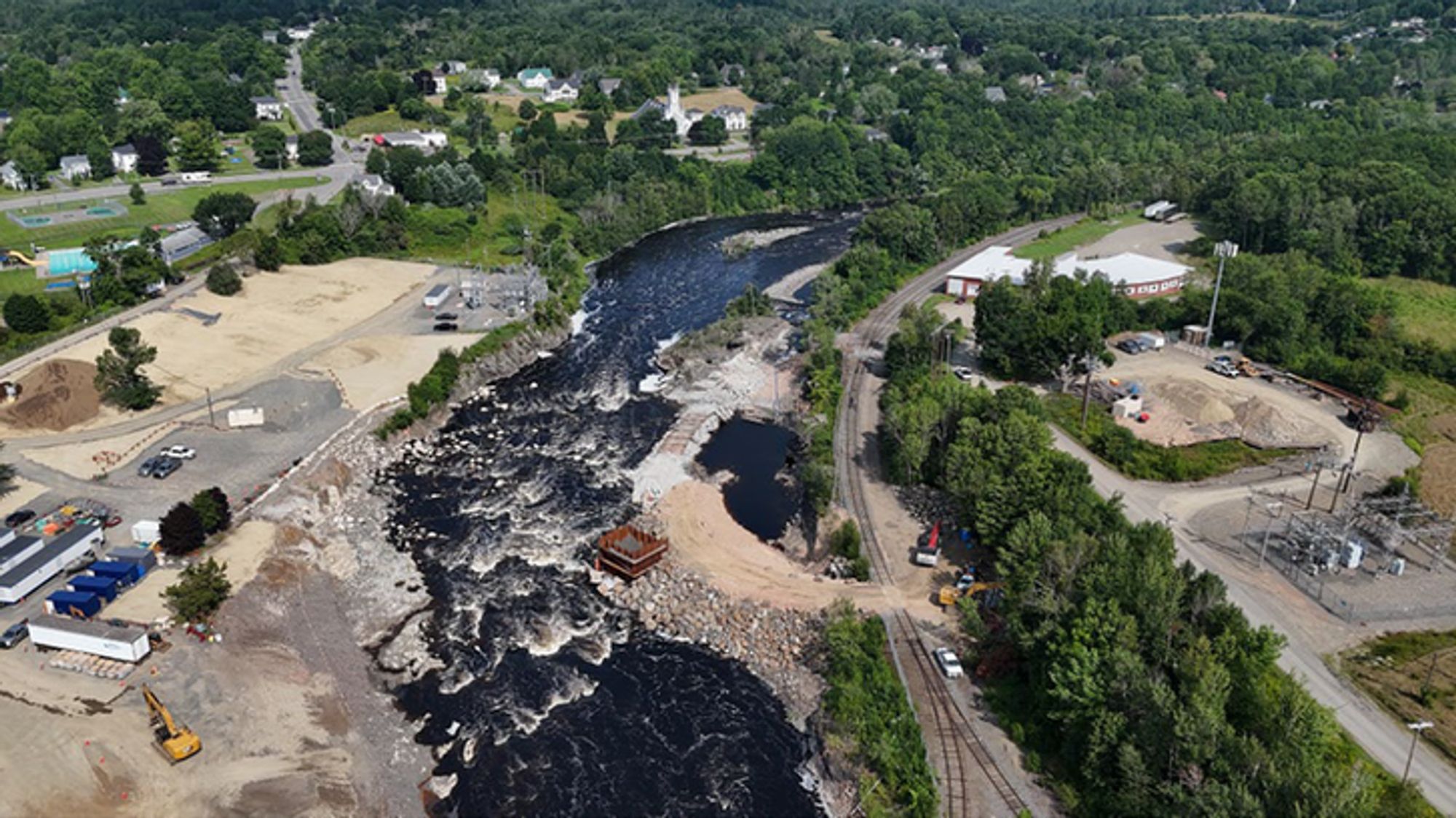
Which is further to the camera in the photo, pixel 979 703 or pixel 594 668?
pixel 594 668

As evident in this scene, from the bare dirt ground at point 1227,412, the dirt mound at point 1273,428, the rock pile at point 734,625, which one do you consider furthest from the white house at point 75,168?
the dirt mound at point 1273,428

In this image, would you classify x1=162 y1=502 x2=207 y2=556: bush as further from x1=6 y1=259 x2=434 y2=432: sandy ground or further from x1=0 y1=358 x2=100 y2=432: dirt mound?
x1=0 y1=358 x2=100 y2=432: dirt mound

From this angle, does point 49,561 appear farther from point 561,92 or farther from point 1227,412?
point 561,92

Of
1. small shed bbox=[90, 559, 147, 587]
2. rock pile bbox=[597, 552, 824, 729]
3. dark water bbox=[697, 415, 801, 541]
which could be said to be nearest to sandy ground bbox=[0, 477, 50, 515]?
small shed bbox=[90, 559, 147, 587]

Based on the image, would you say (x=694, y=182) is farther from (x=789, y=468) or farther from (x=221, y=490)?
(x=221, y=490)

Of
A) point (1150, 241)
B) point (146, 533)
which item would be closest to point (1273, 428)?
point (1150, 241)

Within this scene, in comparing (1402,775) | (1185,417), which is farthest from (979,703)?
(1185,417)
